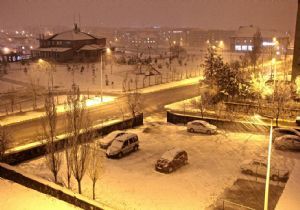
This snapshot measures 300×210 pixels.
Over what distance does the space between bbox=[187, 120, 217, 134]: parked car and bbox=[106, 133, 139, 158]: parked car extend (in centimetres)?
640

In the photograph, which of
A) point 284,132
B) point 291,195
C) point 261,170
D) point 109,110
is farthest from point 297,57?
point 291,195

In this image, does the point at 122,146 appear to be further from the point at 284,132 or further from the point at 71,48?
the point at 71,48

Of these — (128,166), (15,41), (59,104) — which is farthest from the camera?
(15,41)

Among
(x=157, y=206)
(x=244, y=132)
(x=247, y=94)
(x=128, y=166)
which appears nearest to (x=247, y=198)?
(x=157, y=206)

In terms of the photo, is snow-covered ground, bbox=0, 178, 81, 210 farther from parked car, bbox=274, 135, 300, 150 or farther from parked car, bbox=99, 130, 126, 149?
parked car, bbox=274, 135, 300, 150

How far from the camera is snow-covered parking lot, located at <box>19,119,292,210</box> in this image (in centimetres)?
2030

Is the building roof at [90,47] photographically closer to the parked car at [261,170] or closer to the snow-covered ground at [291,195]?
the parked car at [261,170]

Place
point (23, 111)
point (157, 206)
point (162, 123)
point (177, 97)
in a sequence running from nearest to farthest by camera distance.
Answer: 1. point (157, 206)
2. point (162, 123)
3. point (23, 111)
4. point (177, 97)

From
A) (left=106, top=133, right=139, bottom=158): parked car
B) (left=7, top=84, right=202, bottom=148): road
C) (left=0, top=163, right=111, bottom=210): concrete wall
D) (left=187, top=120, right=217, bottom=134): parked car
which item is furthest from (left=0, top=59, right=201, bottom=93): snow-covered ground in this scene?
(left=0, top=163, right=111, bottom=210): concrete wall

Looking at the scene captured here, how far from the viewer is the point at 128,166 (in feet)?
81.9

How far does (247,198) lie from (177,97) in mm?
28386

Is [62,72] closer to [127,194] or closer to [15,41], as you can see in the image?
[127,194]

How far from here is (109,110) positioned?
40125mm

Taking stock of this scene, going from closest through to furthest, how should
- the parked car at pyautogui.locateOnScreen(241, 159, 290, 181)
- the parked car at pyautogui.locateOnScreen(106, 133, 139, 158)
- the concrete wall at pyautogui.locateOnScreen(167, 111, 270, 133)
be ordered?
the parked car at pyautogui.locateOnScreen(241, 159, 290, 181) → the parked car at pyautogui.locateOnScreen(106, 133, 139, 158) → the concrete wall at pyautogui.locateOnScreen(167, 111, 270, 133)
